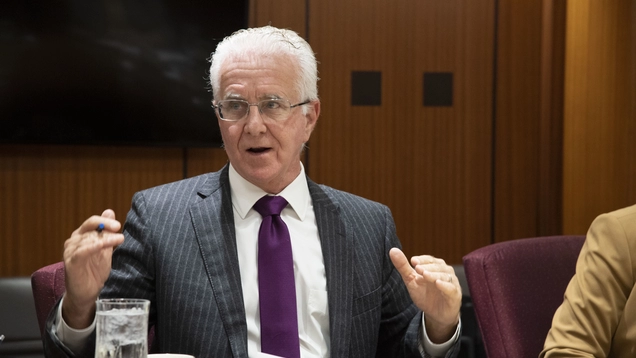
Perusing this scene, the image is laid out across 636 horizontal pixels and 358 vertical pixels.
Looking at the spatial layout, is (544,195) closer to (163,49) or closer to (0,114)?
(163,49)

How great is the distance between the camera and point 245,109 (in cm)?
197

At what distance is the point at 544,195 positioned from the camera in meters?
4.62

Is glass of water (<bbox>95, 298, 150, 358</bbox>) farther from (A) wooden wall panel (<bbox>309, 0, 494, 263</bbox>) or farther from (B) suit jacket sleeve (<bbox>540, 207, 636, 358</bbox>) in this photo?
(A) wooden wall panel (<bbox>309, 0, 494, 263</bbox>)

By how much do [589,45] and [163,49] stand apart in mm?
2226

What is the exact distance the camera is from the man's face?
1.95 meters

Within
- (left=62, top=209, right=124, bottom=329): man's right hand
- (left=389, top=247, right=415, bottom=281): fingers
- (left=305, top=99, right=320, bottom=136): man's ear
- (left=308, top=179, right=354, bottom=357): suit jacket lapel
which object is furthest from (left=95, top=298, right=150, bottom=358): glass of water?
(left=305, top=99, right=320, bottom=136): man's ear

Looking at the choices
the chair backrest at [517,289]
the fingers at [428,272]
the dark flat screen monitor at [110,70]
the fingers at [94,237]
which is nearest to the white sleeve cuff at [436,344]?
the fingers at [428,272]

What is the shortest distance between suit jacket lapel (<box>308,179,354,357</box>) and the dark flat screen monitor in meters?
2.16

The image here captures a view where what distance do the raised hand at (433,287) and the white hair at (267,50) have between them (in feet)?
1.99

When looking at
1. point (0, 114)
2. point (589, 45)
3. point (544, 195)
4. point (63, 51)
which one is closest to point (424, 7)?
point (589, 45)

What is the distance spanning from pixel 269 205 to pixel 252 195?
0.18 ft

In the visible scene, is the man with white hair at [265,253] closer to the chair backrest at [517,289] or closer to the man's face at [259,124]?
the man's face at [259,124]

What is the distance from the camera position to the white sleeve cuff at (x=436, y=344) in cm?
174

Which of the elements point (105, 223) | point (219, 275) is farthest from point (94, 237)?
point (219, 275)
